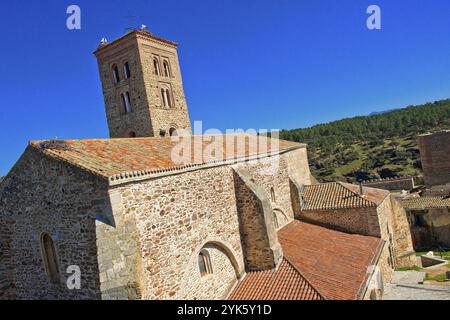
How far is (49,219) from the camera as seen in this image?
895 cm

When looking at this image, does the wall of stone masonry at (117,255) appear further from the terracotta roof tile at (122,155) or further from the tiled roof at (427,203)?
the tiled roof at (427,203)

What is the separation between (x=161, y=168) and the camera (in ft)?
29.9

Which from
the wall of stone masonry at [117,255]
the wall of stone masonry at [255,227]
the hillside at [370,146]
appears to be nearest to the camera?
the wall of stone masonry at [117,255]

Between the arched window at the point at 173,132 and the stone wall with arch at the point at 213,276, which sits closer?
the stone wall with arch at the point at 213,276

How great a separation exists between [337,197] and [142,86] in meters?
11.2

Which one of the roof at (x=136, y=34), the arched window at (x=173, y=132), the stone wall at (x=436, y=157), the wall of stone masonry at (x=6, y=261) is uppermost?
the roof at (x=136, y=34)

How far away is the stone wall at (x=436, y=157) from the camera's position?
3753 cm

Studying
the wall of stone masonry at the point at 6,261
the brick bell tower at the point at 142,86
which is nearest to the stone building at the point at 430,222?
the brick bell tower at the point at 142,86

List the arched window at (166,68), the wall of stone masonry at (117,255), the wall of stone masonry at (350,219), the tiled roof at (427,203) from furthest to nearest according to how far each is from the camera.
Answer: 1. the tiled roof at (427,203)
2. the arched window at (166,68)
3. the wall of stone masonry at (350,219)
4. the wall of stone masonry at (117,255)

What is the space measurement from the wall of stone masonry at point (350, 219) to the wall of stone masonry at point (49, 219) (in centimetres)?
1184

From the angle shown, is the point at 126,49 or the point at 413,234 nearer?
the point at 126,49
